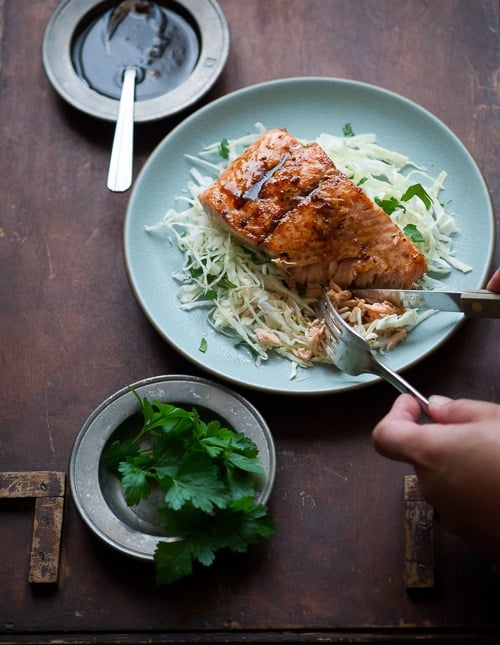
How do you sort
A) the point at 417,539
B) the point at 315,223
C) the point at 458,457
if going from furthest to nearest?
the point at 315,223
the point at 417,539
the point at 458,457

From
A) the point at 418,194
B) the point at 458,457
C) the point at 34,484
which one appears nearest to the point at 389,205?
the point at 418,194

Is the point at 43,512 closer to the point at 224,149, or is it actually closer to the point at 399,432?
the point at 399,432

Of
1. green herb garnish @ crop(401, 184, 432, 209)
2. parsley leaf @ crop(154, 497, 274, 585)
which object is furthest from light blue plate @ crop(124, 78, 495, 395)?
parsley leaf @ crop(154, 497, 274, 585)

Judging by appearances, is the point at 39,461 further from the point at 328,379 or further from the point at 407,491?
the point at 407,491

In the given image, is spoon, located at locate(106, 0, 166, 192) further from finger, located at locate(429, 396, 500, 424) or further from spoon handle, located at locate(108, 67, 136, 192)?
finger, located at locate(429, 396, 500, 424)

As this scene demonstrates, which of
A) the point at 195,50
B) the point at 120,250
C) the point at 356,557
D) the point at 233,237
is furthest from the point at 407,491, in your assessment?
the point at 195,50
